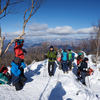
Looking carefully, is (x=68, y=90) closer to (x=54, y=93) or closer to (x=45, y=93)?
(x=54, y=93)

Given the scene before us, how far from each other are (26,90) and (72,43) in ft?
84.7

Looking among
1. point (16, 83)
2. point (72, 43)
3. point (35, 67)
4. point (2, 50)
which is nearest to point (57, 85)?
point (16, 83)

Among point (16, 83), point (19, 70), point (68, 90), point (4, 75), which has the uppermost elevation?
point (19, 70)

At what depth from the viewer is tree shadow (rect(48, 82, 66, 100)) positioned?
3243 millimetres

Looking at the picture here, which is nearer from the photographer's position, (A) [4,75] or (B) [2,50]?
(B) [2,50]

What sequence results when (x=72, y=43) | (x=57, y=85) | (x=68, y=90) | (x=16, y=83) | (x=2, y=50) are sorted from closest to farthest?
(x=2, y=50) → (x=16, y=83) → (x=68, y=90) → (x=57, y=85) → (x=72, y=43)

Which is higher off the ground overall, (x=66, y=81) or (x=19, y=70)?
(x=19, y=70)

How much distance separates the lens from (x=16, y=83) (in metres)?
3.23

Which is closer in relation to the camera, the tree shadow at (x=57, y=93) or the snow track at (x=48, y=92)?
the snow track at (x=48, y=92)

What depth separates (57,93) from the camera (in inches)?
138

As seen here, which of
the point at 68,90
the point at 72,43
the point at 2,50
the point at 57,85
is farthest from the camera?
the point at 72,43

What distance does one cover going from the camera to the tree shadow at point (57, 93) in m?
3.24

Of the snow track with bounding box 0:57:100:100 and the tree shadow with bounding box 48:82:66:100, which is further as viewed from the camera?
the tree shadow with bounding box 48:82:66:100

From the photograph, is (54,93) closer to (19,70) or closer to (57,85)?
(57,85)
